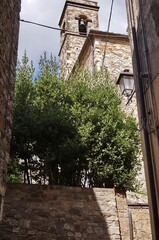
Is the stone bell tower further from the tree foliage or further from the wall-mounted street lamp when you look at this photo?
the wall-mounted street lamp

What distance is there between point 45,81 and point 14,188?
3.67m

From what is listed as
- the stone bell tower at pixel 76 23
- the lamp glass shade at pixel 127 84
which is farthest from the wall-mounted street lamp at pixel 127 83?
the stone bell tower at pixel 76 23

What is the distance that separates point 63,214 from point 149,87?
3.73 m

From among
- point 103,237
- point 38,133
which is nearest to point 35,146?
point 38,133

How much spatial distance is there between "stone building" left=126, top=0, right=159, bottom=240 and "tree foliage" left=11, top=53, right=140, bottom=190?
7.72 ft

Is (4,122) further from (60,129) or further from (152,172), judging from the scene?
(60,129)

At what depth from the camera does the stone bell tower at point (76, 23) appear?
20.0m

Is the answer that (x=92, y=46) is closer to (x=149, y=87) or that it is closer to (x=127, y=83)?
(x=127, y=83)

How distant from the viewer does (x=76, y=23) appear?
2145 centimetres

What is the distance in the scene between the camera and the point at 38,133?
332 inches

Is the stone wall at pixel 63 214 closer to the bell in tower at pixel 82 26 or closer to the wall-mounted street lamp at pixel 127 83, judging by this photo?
the wall-mounted street lamp at pixel 127 83

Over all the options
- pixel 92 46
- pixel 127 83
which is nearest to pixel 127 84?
pixel 127 83

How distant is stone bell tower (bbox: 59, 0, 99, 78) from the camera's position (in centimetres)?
2005

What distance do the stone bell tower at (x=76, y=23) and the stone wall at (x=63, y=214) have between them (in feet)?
42.8
